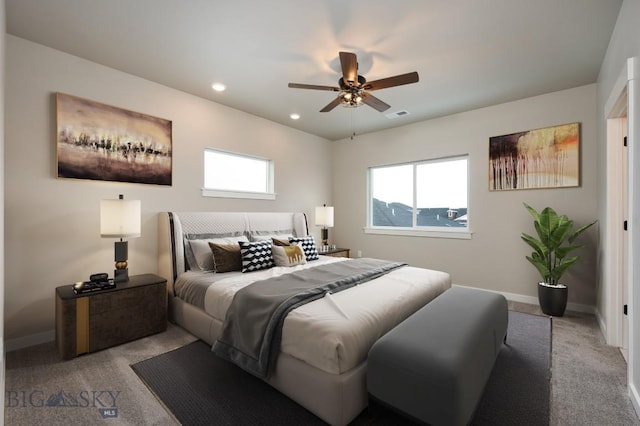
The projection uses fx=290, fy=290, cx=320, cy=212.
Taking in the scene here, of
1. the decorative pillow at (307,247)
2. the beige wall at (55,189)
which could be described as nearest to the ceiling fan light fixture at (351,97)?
the decorative pillow at (307,247)

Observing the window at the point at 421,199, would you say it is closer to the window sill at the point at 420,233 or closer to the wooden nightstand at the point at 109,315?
the window sill at the point at 420,233

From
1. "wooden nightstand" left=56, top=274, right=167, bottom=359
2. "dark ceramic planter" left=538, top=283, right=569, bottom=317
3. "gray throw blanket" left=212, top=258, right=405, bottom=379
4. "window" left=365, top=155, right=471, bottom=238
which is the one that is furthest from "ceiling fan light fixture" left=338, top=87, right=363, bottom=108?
"dark ceramic planter" left=538, top=283, right=569, bottom=317

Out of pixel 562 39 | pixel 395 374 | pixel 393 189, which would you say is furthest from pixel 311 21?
pixel 393 189

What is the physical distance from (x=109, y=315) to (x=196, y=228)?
1.29 meters

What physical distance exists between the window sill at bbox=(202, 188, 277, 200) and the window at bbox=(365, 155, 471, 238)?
202 centimetres

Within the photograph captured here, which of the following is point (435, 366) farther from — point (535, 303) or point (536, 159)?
point (536, 159)

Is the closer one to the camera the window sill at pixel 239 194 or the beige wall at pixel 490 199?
the beige wall at pixel 490 199

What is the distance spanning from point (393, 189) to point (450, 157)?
3.75 ft

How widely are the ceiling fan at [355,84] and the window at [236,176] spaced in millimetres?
1980

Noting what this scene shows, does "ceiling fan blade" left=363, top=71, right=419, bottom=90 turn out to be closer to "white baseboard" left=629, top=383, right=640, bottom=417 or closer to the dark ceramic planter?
"white baseboard" left=629, top=383, right=640, bottom=417

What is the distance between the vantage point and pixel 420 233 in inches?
193

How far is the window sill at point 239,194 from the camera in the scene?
4.01m

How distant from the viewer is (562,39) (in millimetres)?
2594

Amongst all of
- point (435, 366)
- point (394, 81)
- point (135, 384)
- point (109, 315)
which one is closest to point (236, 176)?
point (109, 315)
